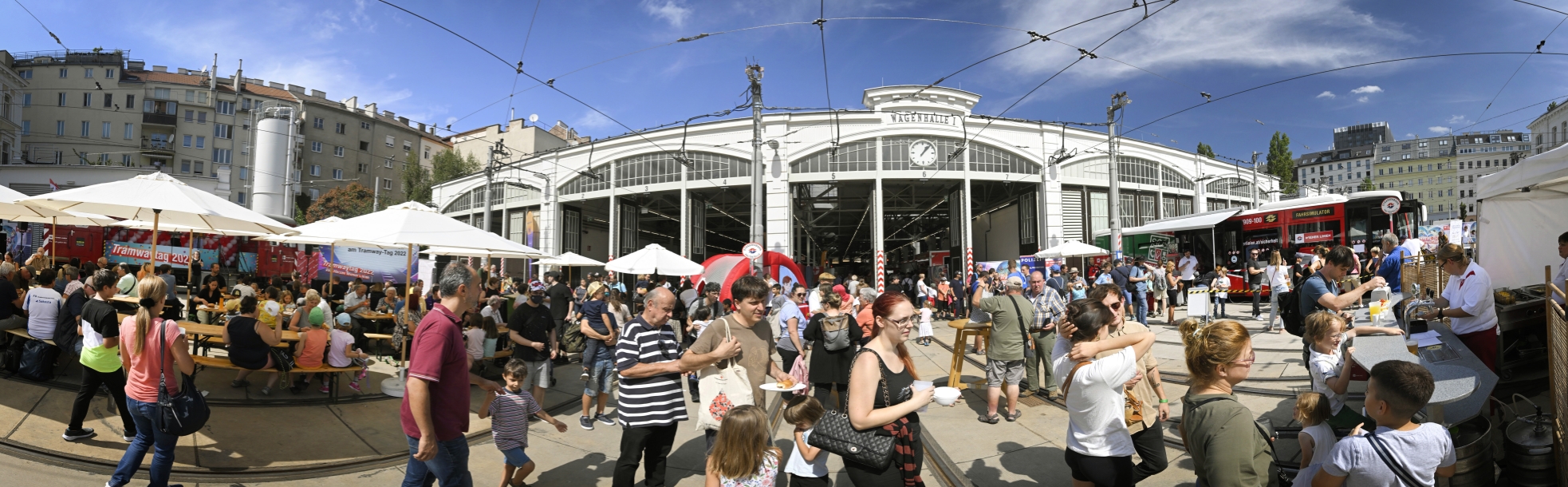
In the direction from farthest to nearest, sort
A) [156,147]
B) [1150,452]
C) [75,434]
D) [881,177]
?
[156,147]
[881,177]
[75,434]
[1150,452]

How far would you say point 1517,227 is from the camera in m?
8.19

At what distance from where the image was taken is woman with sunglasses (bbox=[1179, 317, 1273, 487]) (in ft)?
8.54

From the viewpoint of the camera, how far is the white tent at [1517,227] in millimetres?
7469

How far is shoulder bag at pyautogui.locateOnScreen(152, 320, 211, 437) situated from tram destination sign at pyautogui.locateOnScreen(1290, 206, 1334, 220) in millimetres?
21204

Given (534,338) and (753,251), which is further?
(753,251)

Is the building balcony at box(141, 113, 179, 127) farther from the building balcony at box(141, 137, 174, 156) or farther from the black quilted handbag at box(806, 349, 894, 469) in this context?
the black quilted handbag at box(806, 349, 894, 469)

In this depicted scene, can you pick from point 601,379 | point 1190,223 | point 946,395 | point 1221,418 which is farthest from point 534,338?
point 1190,223

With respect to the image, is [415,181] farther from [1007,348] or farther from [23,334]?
[1007,348]

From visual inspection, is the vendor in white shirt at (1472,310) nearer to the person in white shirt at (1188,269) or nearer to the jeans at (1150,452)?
the jeans at (1150,452)

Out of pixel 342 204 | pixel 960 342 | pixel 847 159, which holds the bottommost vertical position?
pixel 960 342

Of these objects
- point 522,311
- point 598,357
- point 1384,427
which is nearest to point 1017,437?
point 1384,427

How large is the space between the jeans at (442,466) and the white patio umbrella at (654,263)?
31.2 feet

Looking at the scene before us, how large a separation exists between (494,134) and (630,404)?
60.1m

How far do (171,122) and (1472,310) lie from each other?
67.1 m
